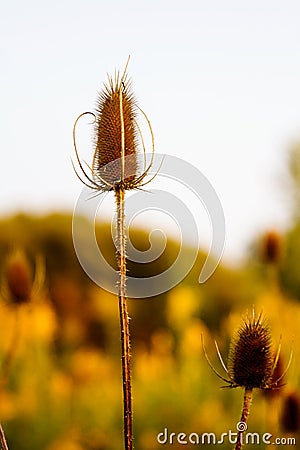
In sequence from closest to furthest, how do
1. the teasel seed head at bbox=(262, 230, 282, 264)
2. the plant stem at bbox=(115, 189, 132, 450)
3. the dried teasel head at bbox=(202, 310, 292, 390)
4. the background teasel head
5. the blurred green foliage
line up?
the plant stem at bbox=(115, 189, 132, 450)
the dried teasel head at bbox=(202, 310, 292, 390)
the background teasel head
the teasel seed head at bbox=(262, 230, 282, 264)
the blurred green foliage

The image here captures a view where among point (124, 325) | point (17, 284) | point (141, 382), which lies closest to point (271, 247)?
point (17, 284)

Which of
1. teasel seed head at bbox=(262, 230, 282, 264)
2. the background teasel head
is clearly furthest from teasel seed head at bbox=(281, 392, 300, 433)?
the background teasel head

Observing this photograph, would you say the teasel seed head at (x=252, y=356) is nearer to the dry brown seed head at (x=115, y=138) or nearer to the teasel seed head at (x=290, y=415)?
the dry brown seed head at (x=115, y=138)

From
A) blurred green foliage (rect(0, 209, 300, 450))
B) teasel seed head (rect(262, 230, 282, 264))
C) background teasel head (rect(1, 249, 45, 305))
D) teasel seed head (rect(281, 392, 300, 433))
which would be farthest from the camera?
blurred green foliage (rect(0, 209, 300, 450))

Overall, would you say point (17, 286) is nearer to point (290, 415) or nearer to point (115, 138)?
point (290, 415)

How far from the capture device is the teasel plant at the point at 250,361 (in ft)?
4.17

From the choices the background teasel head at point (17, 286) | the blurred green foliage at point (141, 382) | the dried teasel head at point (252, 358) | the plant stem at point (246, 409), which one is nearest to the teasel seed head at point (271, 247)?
the background teasel head at point (17, 286)

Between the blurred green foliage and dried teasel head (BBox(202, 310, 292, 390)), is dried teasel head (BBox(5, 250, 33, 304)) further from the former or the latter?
dried teasel head (BBox(202, 310, 292, 390))

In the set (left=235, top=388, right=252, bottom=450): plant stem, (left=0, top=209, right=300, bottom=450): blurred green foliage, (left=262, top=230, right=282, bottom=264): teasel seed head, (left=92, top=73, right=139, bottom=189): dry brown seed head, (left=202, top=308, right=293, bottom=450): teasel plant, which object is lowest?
(left=0, top=209, right=300, bottom=450): blurred green foliage

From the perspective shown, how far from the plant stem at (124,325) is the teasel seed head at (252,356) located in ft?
0.59

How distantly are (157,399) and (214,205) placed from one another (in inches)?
138

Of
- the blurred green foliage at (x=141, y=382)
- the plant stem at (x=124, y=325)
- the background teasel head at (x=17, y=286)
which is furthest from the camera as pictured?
the blurred green foliage at (x=141, y=382)

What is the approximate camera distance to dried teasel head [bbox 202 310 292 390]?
1279mm

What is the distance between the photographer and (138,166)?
1306 millimetres
